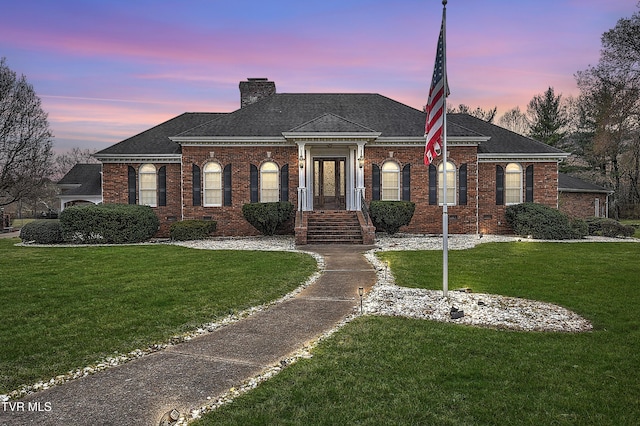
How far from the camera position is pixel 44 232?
16.6m

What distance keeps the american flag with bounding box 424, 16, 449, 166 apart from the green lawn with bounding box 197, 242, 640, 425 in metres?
3.74

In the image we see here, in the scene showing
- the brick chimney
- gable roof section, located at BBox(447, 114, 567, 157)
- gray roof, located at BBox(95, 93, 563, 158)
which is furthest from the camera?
the brick chimney

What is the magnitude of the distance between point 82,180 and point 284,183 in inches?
995

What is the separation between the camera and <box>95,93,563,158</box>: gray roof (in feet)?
62.4

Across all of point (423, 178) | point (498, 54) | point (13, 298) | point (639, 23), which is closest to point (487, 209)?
point (423, 178)

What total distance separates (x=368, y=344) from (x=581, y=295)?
503 cm

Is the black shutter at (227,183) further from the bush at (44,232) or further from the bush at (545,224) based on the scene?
the bush at (545,224)

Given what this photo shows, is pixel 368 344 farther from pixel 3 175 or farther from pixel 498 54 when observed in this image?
pixel 3 175

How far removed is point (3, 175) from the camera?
26.3 m

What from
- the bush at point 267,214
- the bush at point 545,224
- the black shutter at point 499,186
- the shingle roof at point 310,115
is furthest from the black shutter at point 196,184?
the bush at point 545,224

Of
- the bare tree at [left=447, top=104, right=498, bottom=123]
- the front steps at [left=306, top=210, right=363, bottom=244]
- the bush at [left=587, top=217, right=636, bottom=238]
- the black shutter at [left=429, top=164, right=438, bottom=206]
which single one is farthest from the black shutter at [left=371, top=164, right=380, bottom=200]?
the bare tree at [left=447, top=104, right=498, bottom=123]

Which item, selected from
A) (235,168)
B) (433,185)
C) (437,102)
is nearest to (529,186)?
(433,185)

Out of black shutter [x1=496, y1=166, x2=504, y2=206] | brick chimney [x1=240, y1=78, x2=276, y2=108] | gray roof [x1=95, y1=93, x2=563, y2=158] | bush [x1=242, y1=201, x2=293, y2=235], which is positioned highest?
brick chimney [x1=240, y1=78, x2=276, y2=108]

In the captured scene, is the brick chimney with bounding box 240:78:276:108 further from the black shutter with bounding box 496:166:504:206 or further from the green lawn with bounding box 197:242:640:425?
the green lawn with bounding box 197:242:640:425
